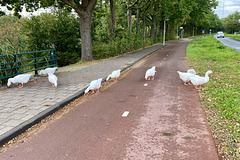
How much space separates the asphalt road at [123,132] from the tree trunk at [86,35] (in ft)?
31.9

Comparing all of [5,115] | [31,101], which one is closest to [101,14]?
[31,101]

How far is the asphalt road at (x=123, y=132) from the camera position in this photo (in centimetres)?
352

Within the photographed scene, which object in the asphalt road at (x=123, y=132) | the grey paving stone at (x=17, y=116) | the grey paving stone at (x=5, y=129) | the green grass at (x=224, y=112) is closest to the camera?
the asphalt road at (x=123, y=132)

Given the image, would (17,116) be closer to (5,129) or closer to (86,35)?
(5,129)

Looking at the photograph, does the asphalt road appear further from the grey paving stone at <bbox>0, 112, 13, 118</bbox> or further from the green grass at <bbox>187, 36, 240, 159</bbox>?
the grey paving stone at <bbox>0, 112, 13, 118</bbox>

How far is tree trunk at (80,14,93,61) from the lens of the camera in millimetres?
15286

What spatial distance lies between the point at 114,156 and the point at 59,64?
756 inches

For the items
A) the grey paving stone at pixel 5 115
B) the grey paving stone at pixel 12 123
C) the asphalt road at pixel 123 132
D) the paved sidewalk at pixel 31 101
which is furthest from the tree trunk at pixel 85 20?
the grey paving stone at pixel 12 123

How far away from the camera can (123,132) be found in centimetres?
428

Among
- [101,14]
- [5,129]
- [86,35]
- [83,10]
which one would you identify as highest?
[101,14]

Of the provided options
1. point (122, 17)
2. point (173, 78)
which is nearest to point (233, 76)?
point (173, 78)

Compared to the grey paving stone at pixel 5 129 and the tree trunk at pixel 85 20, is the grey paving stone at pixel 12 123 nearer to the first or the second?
the grey paving stone at pixel 5 129

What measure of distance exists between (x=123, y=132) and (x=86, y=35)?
40.9 ft

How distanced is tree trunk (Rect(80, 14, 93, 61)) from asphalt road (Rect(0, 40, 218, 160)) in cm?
971
